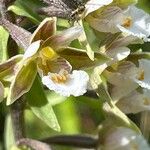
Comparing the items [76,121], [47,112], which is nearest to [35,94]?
[47,112]

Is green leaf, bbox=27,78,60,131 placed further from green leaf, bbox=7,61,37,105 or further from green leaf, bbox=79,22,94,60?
green leaf, bbox=79,22,94,60

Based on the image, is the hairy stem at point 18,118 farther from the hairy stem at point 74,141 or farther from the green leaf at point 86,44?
the green leaf at point 86,44

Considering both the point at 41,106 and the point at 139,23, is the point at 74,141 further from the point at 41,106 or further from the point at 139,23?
the point at 139,23

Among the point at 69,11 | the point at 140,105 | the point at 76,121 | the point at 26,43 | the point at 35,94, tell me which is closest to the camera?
the point at 26,43

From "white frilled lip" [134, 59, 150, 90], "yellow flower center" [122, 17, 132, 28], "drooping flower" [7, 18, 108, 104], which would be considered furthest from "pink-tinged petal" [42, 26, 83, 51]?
"white frilled lip" [134, 59, 150, 90]

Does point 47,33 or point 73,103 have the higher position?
point 47,33

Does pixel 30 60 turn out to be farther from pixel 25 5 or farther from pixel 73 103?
pixel 73 103

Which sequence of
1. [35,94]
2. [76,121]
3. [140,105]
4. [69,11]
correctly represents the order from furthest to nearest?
1. [76,121]
2. [140,105]
3. [35,94]
4. [69,11]

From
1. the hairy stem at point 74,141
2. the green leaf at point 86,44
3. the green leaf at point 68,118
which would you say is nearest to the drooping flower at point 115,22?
the green leaf at point 86,44
